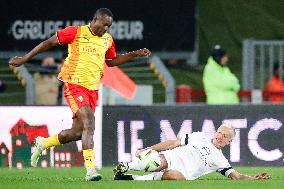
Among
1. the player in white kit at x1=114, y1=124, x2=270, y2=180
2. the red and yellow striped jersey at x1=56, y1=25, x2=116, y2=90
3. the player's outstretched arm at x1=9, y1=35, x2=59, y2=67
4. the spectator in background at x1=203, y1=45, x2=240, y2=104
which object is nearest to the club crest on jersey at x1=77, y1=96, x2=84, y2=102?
the red and yellow striped jersey at x1=56, y1=25, x2=116, y2=90

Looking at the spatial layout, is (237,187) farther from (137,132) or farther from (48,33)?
(48,33)

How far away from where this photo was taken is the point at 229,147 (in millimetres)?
22266

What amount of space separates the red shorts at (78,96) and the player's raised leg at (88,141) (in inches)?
2.5

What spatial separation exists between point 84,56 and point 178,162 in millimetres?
1787

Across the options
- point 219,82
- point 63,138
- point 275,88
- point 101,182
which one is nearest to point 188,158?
point 101,182

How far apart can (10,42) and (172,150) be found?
9975mm

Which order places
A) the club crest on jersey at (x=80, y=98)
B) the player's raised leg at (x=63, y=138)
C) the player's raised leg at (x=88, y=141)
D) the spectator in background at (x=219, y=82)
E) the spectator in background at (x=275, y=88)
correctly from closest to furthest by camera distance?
the player's raised leg at (x=88, y=141) < the club crest on jersey at (x=80, y=98) < the player's raised leg at (x=63, y=138) < the spectator in background at (x=219, y=82) < the spectator in background at (x=275, y=88)

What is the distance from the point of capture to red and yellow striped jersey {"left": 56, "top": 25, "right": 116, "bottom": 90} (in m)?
18.5

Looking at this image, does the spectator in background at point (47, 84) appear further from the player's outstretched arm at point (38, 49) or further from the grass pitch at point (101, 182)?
the player's outstretched arm at point (38, 49)

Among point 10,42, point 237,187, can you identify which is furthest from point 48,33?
point 237,187

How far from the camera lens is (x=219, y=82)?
24.5 metres

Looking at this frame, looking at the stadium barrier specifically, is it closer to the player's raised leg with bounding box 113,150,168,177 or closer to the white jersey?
the white jersey

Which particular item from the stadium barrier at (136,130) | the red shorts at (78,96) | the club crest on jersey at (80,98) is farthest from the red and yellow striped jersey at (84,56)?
the stadium barrier at (136,130)

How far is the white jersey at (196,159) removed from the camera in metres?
18.0
